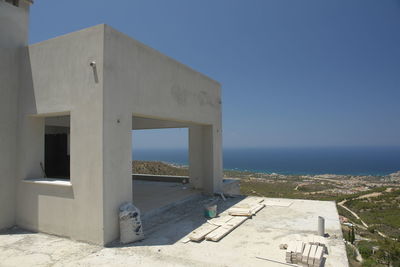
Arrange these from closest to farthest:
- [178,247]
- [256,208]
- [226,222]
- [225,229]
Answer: [178,247] < [225,229] < [226,222] < [256,208]

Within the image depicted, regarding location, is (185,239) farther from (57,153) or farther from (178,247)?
(57,153)

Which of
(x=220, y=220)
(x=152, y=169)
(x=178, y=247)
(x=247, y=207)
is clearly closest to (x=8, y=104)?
(x=178, y=247)

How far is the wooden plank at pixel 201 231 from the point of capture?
5.70 meters

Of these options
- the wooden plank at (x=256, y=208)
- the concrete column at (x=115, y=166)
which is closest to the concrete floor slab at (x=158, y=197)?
the concrete column at (x=115, y=166)

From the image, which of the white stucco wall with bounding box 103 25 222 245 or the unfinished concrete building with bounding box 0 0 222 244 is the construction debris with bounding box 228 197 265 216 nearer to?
the white stucco wall with bounding box 103 25 222 245

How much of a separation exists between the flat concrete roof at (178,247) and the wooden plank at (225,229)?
112 millimetres

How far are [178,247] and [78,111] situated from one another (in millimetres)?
3654

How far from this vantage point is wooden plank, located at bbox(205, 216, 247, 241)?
574 cm

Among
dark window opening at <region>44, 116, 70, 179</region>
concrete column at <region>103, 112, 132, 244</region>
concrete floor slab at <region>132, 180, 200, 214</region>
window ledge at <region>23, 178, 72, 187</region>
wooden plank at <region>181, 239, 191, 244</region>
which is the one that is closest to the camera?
concrete column at <region>103, 112, 132, 244</region>

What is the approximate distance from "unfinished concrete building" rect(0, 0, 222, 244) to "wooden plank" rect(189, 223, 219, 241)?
5.53 ft

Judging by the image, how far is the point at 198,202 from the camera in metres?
9.38

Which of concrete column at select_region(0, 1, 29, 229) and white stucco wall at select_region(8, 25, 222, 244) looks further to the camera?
concrete column at select_region(0, 1, 29, 229)

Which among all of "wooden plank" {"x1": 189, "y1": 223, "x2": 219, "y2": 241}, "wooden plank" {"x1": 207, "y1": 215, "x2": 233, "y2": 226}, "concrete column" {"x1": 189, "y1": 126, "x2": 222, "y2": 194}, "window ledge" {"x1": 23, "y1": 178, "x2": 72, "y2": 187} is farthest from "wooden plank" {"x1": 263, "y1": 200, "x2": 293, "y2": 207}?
"window ledge" {"x1": 23, "y1": 178, "x2": 72, "y2": 187}

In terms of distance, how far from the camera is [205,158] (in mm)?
10891
